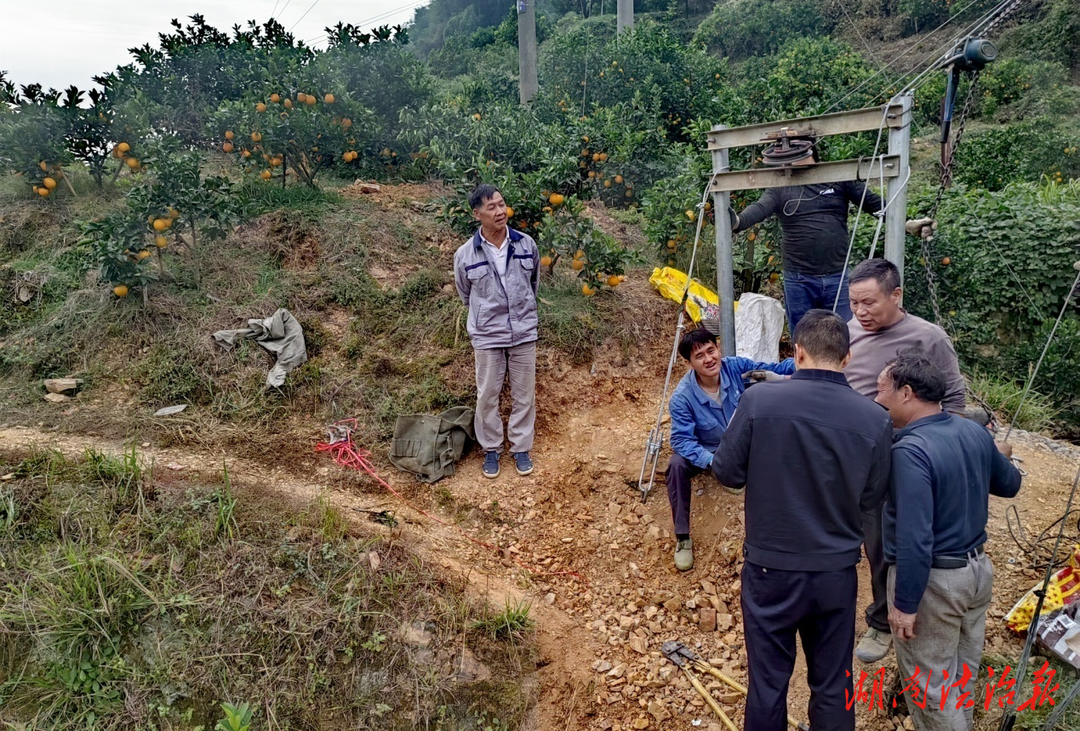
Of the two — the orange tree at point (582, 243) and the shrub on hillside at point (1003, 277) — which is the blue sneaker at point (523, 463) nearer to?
the orange tree at point (582, 243)

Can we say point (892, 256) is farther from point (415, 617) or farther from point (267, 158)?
point (267, 158)

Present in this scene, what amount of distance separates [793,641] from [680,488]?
45.8 inches

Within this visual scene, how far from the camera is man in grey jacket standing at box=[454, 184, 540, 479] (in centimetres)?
382

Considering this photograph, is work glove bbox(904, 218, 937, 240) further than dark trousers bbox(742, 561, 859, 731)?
Yes

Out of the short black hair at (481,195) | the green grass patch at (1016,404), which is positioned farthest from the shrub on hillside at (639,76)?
the short black hair at (481,195)

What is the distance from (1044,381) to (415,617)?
5.57 meters

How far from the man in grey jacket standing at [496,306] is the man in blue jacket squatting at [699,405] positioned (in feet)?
3.70

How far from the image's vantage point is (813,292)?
4020 millimetres

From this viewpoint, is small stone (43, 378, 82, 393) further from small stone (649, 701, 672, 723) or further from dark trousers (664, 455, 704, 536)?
small stone (649, 701, 672, 723)

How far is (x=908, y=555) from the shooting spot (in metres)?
2.04

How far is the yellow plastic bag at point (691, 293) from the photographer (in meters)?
5.40

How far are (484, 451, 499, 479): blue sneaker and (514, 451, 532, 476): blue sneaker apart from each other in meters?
0.13

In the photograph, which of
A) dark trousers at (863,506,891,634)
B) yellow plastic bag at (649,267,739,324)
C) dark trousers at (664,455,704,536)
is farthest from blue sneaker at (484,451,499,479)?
dark trousers at (863,506,891,634)

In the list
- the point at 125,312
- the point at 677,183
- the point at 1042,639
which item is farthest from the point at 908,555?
the point at 125,312
